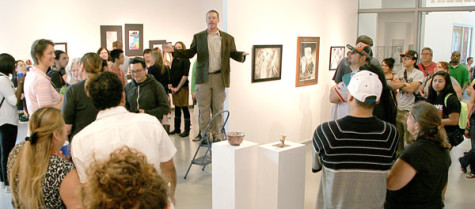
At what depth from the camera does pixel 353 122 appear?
8.01 ft

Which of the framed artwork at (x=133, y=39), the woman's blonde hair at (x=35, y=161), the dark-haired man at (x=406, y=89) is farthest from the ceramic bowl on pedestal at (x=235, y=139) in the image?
the framed artwork at (x=133, y=39)

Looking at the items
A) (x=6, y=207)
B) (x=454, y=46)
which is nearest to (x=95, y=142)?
(x=6, y=207)

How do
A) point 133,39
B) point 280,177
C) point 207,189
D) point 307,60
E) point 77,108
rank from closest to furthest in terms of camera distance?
point 77,108 < point 280,177 < point 207,189 < point 307,60 < point 133,39

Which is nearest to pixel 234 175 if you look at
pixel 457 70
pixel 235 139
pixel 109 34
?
pixel 235 139

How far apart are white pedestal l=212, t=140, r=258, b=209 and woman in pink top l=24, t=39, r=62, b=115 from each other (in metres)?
1.75

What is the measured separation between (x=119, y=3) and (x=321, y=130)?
28.0 feet

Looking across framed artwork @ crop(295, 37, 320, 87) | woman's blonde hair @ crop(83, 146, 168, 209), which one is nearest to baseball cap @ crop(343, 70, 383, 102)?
woman's blonde hair @ crop(83, 146, 168, 209)

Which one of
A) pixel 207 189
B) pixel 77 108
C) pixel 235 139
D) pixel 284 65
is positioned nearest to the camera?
pixel 77 108

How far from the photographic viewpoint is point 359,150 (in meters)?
2.44

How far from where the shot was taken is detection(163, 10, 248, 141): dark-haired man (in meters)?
5.64

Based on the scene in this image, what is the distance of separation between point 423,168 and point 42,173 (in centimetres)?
218

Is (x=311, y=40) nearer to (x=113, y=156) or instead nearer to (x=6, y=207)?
(x=6, y=207)

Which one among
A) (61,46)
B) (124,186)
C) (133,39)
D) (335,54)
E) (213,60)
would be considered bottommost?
(124,186)

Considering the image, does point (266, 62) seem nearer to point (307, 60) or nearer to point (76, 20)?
point (307, 60)
